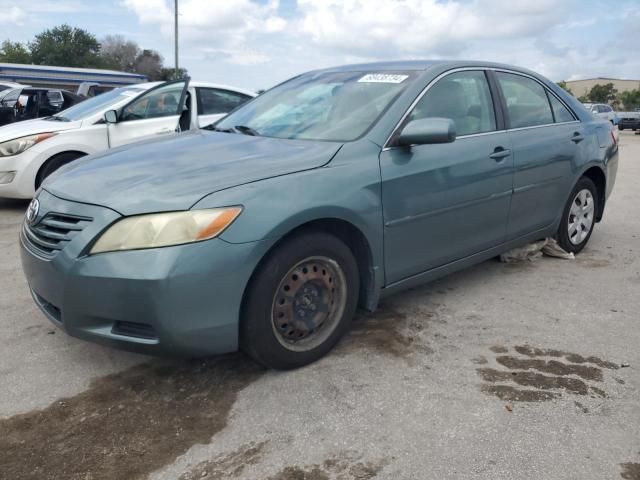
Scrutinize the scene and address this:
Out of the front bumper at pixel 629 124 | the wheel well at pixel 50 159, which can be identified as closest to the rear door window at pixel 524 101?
the wheel well at pixel 50 159

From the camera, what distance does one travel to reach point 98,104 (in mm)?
7398

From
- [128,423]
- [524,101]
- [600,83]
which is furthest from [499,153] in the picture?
[600,83]

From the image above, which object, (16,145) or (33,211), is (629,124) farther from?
(33,211)

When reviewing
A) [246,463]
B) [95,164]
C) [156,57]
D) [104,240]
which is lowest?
[246,463]

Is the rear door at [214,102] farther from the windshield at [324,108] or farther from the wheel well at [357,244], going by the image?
the wheel well at [357,244]

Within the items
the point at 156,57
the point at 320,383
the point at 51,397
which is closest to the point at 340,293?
the point at 320,383

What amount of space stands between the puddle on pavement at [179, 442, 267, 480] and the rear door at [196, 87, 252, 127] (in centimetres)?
569

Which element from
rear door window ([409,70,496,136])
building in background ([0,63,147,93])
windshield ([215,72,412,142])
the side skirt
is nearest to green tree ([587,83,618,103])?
building in background ([0,63,147,93])

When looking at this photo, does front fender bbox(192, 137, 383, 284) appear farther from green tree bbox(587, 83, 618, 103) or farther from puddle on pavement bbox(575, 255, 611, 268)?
green tree bbox(587, 83, 618, 103)

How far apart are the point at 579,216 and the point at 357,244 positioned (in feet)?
9.14

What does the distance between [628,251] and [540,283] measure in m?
1.52

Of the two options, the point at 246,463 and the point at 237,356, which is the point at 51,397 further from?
the point at 246,463

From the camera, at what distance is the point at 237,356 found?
10.2ft

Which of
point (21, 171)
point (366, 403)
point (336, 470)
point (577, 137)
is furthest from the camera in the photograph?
point (21, 171)
